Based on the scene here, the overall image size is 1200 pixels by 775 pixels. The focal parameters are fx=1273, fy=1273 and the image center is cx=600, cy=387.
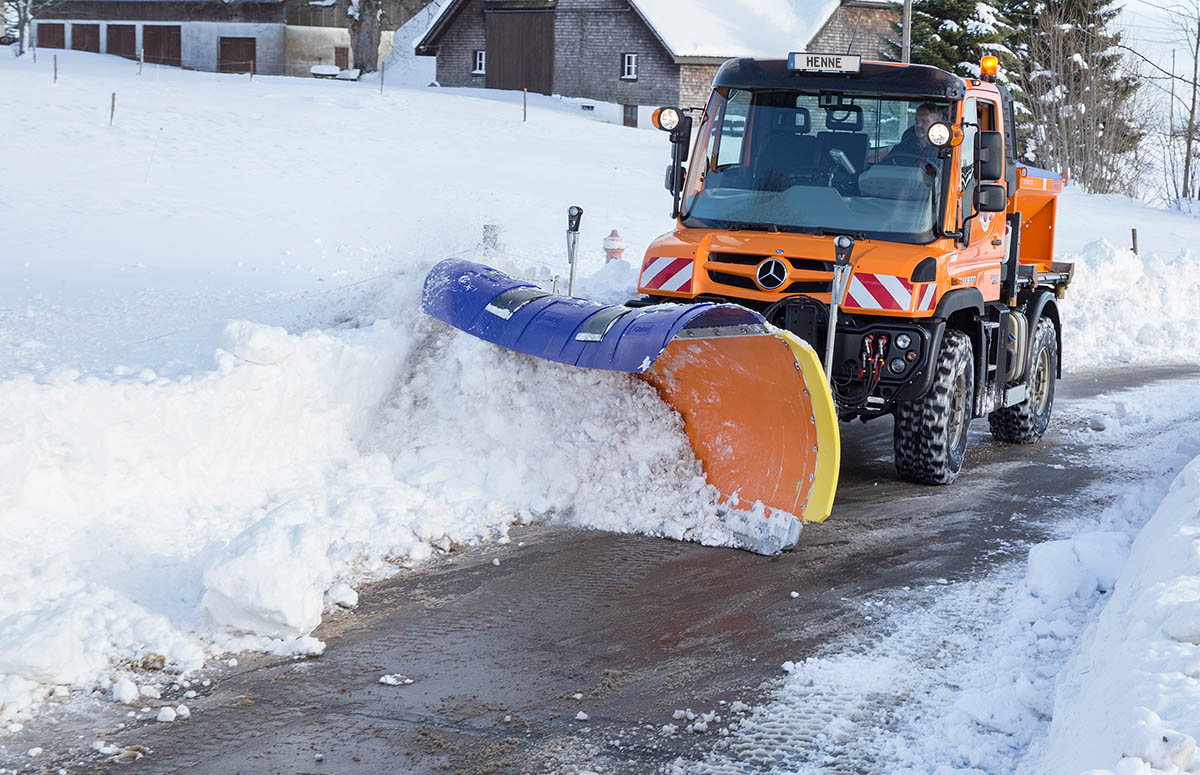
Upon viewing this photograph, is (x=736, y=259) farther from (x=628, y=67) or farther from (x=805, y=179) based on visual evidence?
(x=628, y=67)

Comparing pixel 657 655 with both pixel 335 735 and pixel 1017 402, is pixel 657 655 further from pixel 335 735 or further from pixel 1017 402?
pixel 1017 402

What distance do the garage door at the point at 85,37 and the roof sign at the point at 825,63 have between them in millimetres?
50775

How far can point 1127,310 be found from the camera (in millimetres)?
15344

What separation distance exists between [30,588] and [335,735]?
161 cm

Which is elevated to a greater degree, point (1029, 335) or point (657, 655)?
point (1029, 335)

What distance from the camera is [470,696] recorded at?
4527 mm

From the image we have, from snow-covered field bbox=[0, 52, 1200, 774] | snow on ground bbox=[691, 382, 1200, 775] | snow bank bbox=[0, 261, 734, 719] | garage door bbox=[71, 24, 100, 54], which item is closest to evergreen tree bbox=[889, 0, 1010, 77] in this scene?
snow-covered field bbox=[0, 52, 1200, 774]

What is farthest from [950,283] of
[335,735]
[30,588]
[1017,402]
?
[30,588]

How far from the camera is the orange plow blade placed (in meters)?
6.11

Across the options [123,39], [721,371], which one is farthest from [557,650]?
[123,39]

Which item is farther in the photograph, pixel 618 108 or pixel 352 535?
pixel 618 108

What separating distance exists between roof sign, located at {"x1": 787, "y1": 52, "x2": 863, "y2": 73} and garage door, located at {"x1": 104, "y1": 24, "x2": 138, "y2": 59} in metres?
49.4

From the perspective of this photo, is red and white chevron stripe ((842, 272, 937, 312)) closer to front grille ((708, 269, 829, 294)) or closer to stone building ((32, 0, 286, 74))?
front grille ((708, 269, 829, 294))

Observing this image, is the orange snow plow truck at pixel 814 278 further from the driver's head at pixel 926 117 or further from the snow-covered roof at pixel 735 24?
the snow-covered roof at pixel 735 24
